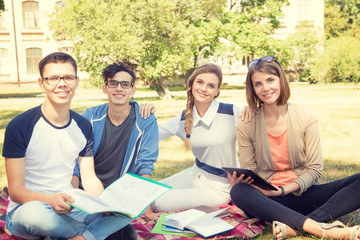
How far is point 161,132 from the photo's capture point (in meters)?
4.18

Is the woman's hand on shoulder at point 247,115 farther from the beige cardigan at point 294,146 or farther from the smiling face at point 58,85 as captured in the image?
the smiling face at point 58,85

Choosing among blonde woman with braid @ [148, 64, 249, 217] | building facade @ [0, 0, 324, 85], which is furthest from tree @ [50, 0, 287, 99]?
building facade @ [0, 0, 324, 85]

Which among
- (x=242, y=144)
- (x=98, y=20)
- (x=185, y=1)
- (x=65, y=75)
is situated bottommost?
(x=242, y=144)

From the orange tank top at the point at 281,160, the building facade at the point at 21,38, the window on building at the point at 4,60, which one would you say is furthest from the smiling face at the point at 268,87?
the window on building at the point at 4,60

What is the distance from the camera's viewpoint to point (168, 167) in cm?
634

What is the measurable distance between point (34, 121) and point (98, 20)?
14753mm

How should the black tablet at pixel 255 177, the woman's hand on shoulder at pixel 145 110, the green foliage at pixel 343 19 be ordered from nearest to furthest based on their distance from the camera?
the black tablet at pixel 255 177 → the woman's hand on shoulder at pixel 145 110 → the green foliage at pixel 343 19

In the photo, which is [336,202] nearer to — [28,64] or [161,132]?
[161,132]

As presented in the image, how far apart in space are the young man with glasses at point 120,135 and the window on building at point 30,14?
33.1 metres

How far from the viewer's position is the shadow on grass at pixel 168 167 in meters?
5.88

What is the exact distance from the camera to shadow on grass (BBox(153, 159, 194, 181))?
588cm

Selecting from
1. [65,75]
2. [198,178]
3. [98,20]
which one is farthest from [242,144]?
[98,20]

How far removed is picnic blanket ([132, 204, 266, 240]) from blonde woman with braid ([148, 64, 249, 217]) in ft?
1.03

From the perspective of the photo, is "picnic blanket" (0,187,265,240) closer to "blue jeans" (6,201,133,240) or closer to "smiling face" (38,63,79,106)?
"blue jeans" (6,201,133,240)
